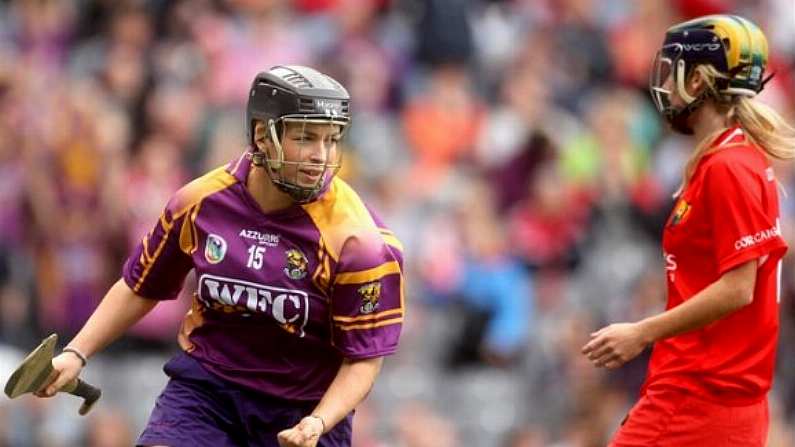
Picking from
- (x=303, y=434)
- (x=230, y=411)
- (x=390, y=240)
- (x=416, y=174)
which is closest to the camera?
(x=303, y=434)

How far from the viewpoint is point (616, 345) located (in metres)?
6.81

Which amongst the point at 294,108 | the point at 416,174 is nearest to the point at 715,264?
the point at 294,108

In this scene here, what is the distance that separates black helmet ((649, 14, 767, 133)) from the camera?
7.05 m

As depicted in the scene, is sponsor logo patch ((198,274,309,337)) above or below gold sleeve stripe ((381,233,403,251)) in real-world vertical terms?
below

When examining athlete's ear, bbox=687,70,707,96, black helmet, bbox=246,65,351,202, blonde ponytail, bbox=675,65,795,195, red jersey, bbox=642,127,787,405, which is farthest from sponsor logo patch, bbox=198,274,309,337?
athlete's ear, bbox=687,70,707,96

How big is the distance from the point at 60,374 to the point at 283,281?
909mm

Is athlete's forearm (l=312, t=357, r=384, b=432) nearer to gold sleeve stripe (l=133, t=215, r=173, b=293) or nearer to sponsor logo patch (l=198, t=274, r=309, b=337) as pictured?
sponsor logo patch (l=198, t=274, r=309, b=337)

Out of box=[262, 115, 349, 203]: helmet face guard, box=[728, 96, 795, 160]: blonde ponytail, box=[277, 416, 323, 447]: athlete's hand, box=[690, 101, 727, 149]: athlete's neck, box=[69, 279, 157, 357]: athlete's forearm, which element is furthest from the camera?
box=[69, 279, 157, 357]: athlete's forearm

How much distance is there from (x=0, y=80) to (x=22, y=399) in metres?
2.66

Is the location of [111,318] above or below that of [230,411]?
above

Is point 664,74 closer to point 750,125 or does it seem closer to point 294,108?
point 750,125

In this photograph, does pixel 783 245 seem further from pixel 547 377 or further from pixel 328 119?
pixel 547 377

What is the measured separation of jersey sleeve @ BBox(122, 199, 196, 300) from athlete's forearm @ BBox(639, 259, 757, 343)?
5.53ft

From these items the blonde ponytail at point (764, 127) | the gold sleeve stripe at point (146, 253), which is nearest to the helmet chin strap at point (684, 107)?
the blonde ponytail at point (764, 127)
